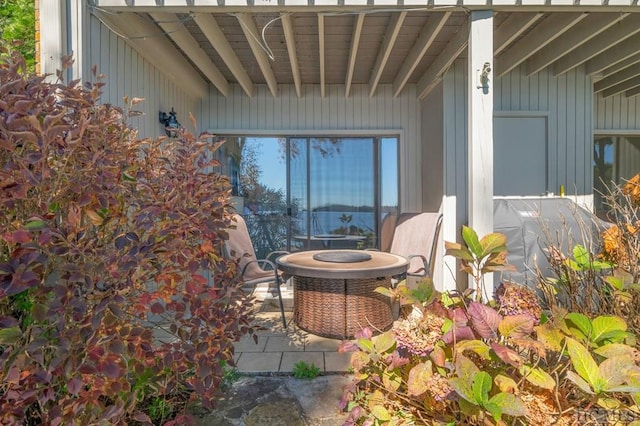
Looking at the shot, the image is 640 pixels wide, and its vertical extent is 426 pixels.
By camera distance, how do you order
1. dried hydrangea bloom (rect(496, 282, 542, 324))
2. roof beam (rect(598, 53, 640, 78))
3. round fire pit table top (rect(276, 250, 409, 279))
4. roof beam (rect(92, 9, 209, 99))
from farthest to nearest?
roof beam (rect(598, 53, 640, 78)) → round fire pit table top (rect(276, 250, 409, 279)) → roof beam (rect(92, 9, 209, 99)) → dried hydrangea bloom (rect(496, 282, 542, 324))

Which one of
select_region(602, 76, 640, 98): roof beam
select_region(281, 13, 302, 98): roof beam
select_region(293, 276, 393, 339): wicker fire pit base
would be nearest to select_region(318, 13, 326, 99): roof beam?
select_region(281, 13, 302, 98): roof beam

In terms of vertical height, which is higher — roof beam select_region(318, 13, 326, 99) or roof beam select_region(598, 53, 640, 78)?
roof beam select_region(598, 53, 640, 78)

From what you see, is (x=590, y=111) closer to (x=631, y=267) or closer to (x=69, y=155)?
(x=631, y=267)

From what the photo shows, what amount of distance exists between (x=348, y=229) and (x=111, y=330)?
411 cm

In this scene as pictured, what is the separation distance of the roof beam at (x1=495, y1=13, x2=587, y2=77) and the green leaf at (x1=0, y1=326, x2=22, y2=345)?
3748mm

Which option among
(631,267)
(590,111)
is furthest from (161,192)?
(590,111)

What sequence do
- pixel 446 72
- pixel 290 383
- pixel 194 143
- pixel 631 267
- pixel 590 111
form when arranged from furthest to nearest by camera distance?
pixel 590 111 < pixel 446 72 < pixel 290 383 < pixel 194 143 < pixel 631 267

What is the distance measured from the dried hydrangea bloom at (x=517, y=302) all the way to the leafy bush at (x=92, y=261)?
113cm

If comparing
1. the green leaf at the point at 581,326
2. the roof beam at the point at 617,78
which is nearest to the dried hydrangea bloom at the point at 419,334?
the green leaf at the point at 581,326

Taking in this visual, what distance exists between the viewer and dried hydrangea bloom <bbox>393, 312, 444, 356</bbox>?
125cm

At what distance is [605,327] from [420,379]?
0.61 m

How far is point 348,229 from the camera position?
203 inches

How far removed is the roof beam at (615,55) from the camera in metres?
3.55

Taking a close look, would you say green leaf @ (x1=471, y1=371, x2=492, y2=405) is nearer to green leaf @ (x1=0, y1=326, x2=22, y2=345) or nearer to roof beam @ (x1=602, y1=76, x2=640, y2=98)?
green leaf @ (x1=0, y1=326, x2=22, y2=345)
